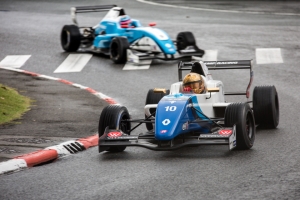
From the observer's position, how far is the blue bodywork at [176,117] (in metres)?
11.5

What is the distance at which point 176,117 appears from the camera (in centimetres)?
1164

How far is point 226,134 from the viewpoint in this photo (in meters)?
11.5

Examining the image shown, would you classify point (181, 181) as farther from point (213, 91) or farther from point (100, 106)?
point (100, 106)

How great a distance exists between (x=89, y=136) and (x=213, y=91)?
2302 mm

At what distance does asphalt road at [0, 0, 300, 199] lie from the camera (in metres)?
9.48

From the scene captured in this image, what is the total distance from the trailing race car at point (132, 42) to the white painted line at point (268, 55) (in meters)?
1.70

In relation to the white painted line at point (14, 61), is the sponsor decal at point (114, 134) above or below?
above

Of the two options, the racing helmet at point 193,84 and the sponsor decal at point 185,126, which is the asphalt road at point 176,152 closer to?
the sponsor decal at point 185,126

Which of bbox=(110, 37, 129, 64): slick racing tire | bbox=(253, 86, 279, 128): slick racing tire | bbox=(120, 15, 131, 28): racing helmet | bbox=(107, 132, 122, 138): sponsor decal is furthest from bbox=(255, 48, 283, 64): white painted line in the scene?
bbox=(107, 132, 122, 138): sponsor decal

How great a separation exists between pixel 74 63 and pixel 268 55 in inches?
221

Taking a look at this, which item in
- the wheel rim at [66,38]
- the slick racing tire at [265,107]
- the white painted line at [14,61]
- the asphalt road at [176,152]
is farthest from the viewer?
the wheel rim at [66,38]

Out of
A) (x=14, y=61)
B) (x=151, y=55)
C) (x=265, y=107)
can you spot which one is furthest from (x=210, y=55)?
(x=265, y=107)

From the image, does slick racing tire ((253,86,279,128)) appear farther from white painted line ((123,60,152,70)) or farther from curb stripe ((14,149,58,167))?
white painted line ((123,60,152,70))

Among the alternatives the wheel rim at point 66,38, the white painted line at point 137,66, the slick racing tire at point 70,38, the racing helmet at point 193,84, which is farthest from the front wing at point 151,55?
the racing helmet at point 193,84
